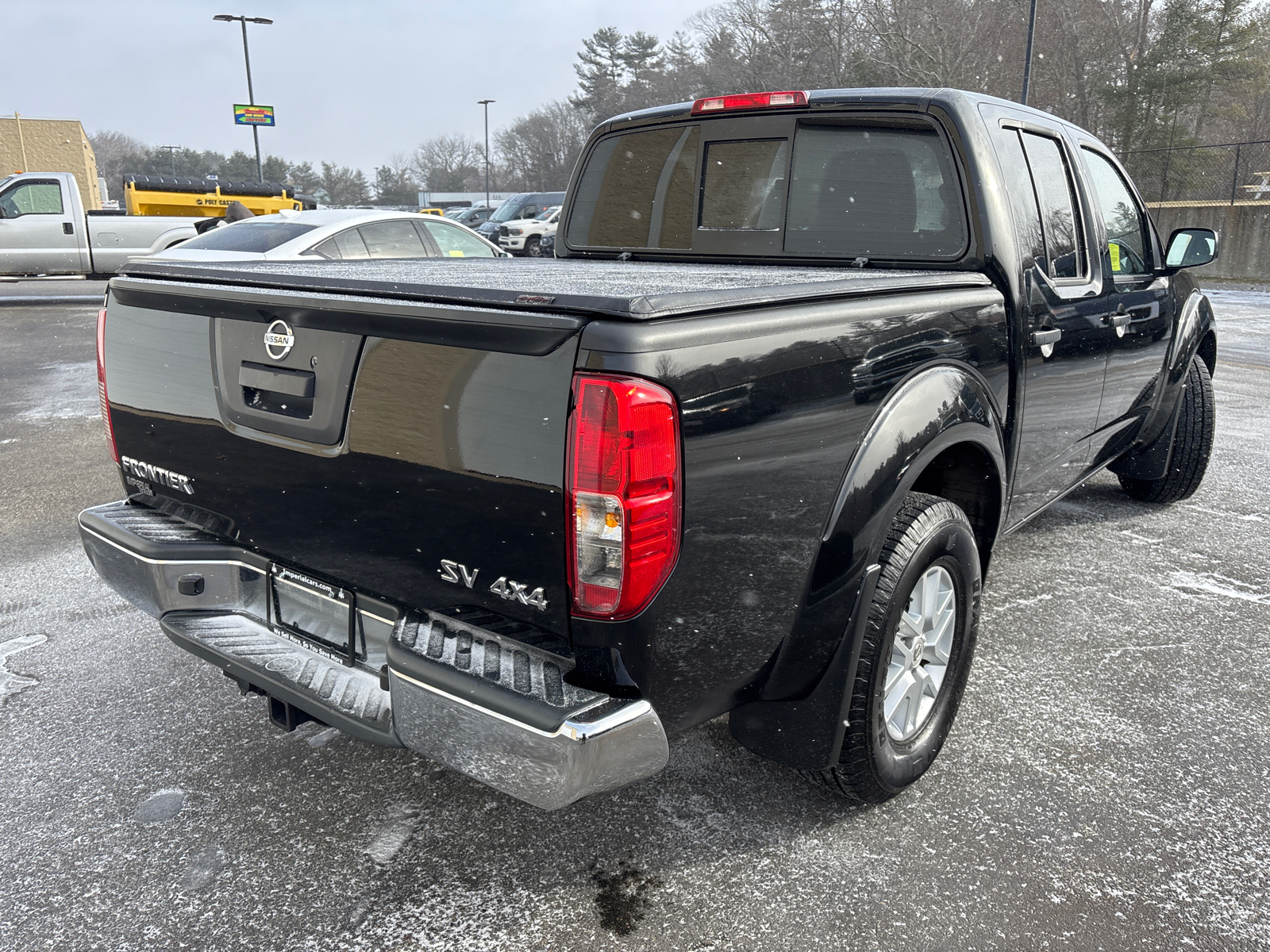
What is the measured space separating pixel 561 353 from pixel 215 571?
1311 millimetres

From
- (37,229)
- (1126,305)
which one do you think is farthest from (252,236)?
(37,229)

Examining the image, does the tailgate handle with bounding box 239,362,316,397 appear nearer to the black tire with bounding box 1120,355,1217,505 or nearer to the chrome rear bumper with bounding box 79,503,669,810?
the chrome rear bumper with bounding box 79,503,669,810

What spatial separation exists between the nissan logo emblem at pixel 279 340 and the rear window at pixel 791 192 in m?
1.99

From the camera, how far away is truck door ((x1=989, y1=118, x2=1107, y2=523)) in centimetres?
311

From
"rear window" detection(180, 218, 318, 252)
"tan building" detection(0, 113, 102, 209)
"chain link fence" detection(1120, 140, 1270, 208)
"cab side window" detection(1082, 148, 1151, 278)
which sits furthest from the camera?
"tan building" detection(0, 113, 102, 209)

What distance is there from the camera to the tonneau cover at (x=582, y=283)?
175cm

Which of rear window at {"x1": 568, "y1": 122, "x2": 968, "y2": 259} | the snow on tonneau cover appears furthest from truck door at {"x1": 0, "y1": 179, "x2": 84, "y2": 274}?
the snow on tonneau cover

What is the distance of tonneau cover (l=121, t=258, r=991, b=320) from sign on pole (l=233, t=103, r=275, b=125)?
3495cm

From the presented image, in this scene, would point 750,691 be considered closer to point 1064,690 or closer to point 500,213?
point 1064,690

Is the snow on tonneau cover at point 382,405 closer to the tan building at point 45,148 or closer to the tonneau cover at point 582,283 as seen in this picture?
the tonneau cover at point 582,283

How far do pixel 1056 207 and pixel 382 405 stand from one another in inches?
108

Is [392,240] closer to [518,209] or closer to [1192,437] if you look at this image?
[1192,437]

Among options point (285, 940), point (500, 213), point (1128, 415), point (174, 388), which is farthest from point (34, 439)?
point (500, 213)

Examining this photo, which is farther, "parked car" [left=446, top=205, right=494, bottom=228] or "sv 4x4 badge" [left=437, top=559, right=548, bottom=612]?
"parked car" [left=446, top=205, right=494, bottom=228]
